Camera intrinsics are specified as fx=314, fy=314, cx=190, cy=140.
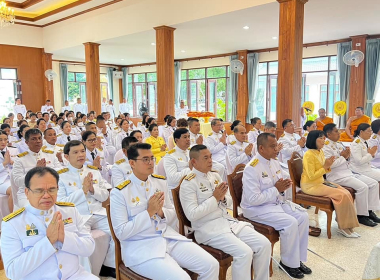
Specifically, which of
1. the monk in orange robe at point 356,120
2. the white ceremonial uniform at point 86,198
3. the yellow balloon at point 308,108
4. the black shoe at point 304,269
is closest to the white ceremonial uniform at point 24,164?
the white ceremonial uniform at point 86,198

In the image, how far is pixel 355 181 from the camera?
4.05 m

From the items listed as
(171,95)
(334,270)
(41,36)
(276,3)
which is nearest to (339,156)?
(334,270)

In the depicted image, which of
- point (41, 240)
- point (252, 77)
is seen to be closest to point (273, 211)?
point (41, 240)

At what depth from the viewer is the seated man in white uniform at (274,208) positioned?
2807 mm

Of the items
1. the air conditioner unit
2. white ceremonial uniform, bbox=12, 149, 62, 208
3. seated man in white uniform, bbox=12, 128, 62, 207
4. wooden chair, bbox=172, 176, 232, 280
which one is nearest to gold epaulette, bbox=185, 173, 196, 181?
wooden chair, bbox=172, 176, 232, 280

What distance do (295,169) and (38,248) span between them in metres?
3.05

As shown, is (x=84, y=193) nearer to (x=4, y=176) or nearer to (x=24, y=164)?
(x=24, y=164)

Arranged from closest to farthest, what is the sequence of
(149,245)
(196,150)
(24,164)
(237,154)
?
(149,245) < (196,150) < (24,164) < (237,154)

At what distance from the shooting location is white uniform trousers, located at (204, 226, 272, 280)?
2297 millimetres

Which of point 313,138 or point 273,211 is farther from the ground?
point 313,138

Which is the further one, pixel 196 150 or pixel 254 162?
pixel 254 162

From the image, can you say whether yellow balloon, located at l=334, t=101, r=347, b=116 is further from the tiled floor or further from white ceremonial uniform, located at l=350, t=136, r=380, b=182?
the tiled floor

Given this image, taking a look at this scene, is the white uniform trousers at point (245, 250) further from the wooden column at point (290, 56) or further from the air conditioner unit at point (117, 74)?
the air conditioner unit at point (117, 74)

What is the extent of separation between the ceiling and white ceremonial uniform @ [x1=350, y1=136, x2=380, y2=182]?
3390 millimetres
